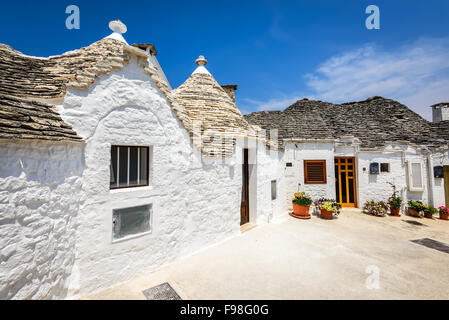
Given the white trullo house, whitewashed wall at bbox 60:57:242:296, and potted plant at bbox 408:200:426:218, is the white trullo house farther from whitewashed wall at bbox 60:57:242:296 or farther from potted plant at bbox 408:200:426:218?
potted plant at bbox 408:200:426:218

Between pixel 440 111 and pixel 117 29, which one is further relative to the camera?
pixel 440 111

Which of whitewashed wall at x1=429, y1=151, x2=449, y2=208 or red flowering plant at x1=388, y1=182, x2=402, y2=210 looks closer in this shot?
red flowering plant at x1=388, y1=182, x2=402, y2=210

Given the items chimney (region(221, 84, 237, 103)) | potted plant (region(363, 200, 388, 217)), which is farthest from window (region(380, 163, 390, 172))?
chimney (region(221, 84, 237, 103))

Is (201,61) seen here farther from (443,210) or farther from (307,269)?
(443,210)

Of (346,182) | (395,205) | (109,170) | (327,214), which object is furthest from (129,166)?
(395,205)

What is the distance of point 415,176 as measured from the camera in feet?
32.1

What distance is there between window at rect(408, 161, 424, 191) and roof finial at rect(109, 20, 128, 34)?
14.0m

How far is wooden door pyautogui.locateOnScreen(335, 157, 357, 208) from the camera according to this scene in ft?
34.0

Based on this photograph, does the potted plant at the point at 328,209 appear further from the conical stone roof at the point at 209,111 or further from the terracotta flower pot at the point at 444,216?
the terracotta flower pot at the point at 444,216

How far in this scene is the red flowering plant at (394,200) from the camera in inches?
362

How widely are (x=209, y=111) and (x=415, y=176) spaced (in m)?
11.2

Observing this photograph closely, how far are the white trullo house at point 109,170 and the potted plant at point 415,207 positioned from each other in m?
7.37

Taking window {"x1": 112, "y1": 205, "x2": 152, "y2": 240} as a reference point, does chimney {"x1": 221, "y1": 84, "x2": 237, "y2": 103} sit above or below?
above

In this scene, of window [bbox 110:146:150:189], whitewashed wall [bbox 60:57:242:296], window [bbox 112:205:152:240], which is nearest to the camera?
whitewashed wall [bbox 60:57:242:296]
